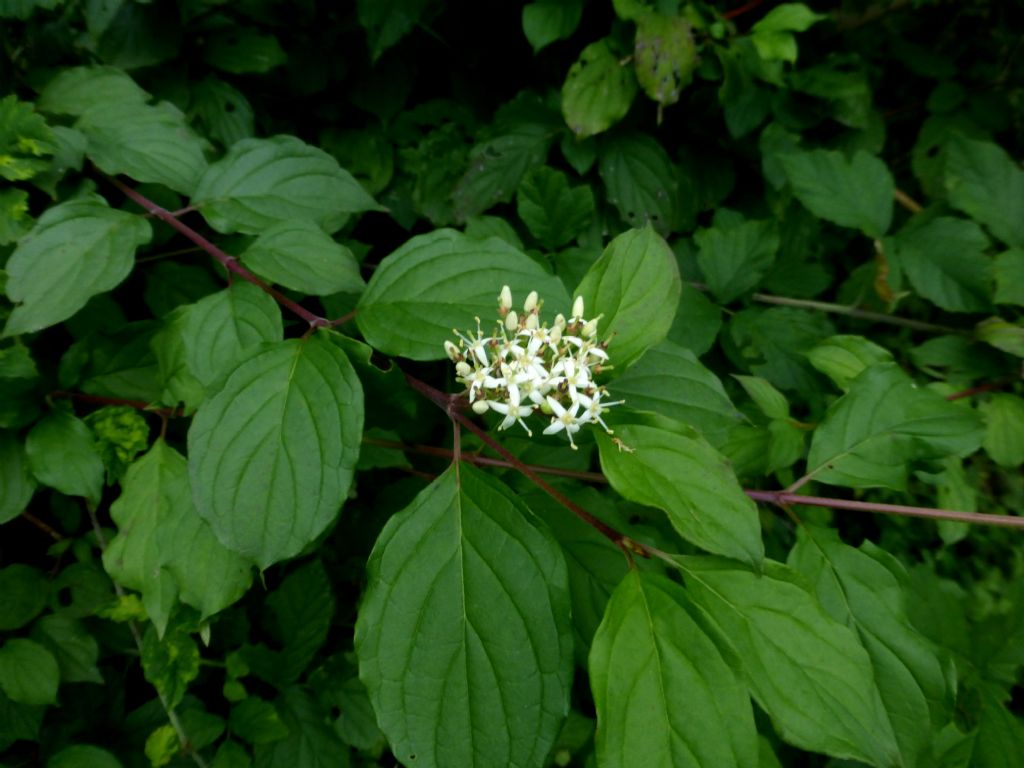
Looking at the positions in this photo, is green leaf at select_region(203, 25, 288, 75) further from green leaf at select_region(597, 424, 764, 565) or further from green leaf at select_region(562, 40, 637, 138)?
green leaf at select_region(597, 424, 764, 565)

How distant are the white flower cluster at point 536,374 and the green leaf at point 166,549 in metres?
0.59

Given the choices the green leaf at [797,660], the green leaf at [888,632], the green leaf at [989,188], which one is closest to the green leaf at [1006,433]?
the green leaf at [989,188]

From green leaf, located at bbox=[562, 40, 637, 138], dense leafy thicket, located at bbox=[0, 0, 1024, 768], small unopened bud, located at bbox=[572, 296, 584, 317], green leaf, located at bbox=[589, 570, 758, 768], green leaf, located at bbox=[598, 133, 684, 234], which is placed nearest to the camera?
green leaf, located at bbox=[589, 570, 758, 768]

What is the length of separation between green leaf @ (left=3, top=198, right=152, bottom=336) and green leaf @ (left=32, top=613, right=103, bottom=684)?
2.38 ft

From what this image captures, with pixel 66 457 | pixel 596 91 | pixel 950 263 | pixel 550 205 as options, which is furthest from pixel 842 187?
pixel 66 457

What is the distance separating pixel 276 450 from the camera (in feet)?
3.59

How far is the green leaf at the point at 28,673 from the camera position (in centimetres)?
143

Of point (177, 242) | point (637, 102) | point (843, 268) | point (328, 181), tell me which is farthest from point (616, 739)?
point (843, 268)

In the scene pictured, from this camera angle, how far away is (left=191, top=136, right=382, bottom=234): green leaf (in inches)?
59.9

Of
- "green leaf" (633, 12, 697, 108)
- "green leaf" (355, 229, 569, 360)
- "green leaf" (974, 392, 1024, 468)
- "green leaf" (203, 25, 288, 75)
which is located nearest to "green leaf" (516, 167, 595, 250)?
"green leaf" (633, 12, 697, 108)

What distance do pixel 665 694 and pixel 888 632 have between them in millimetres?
557

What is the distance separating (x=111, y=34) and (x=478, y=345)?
1.60 m

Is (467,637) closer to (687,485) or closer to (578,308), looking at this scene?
(687,485)

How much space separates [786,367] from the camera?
202cm
